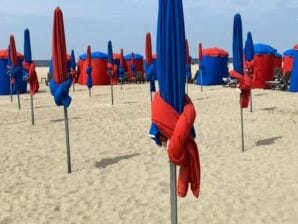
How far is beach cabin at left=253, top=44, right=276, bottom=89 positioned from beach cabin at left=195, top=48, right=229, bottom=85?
3725 mm

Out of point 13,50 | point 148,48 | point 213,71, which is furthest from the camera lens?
point 213,71

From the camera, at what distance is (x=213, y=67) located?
26391mm

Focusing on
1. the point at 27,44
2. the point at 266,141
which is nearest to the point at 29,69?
the point at 27,44

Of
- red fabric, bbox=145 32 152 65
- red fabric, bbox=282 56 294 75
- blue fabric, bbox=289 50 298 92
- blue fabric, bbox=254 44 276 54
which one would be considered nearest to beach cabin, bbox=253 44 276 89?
blue fabric, bbox=254 44 276 54

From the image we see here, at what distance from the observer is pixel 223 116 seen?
12.9 m

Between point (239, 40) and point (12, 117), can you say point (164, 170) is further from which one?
point (12, 117)

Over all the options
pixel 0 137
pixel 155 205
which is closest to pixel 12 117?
pixel 0 137

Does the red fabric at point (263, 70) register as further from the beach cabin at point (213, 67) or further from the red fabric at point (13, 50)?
the red fabric at point (13, 50)

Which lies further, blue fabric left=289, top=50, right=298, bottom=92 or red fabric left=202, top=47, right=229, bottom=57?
red fabric left=202, top=47, right=229, bottom=57

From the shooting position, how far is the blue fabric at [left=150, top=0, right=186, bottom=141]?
3125 mm

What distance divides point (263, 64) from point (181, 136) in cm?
2091

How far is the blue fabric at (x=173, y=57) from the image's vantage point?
3.12 m

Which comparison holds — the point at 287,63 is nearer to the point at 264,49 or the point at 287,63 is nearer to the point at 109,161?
the point at 264,49

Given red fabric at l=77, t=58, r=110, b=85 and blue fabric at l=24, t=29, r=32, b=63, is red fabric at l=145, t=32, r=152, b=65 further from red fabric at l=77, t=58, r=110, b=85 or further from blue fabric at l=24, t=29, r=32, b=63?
red fabric at l=77, t=58, r=110, b=85
